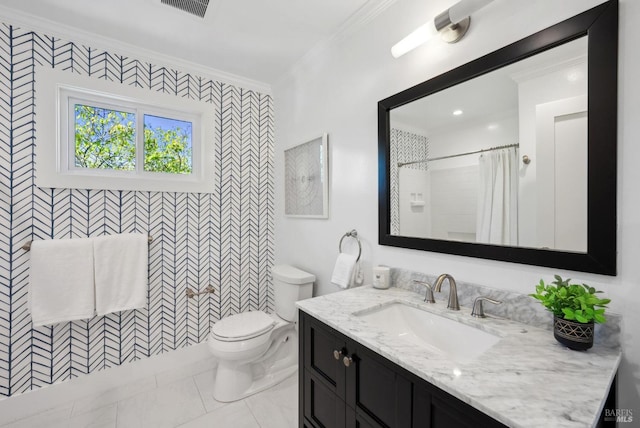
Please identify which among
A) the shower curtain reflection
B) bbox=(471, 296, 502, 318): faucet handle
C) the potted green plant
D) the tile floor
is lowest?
the tile floor

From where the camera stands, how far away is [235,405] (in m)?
1.82

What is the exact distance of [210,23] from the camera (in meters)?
1.76

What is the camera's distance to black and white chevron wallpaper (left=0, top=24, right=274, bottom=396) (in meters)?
1.69

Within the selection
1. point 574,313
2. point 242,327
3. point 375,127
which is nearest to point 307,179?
point 375,127

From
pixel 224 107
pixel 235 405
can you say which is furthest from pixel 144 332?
pixel 224 107

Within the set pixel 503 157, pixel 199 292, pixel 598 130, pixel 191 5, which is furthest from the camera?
pixel 199 292

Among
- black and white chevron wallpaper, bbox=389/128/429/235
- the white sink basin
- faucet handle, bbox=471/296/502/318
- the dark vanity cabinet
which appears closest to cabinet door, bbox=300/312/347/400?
the dark vanity cabinet

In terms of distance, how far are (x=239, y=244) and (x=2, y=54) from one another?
1.86 metres

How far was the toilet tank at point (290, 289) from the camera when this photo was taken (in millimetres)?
2016

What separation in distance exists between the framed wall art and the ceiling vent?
1.00 meters

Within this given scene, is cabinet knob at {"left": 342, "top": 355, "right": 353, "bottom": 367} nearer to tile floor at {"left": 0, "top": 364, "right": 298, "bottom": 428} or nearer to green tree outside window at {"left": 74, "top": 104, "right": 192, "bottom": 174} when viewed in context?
tile floor at {"left": 0, "top": 364, "right": 298, "bottom": 428}

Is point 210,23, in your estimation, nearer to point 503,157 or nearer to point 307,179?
point 307,179

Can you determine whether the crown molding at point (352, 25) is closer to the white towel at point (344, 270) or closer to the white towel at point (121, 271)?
the white towel at point (344, 270)

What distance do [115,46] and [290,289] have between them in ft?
6.82
